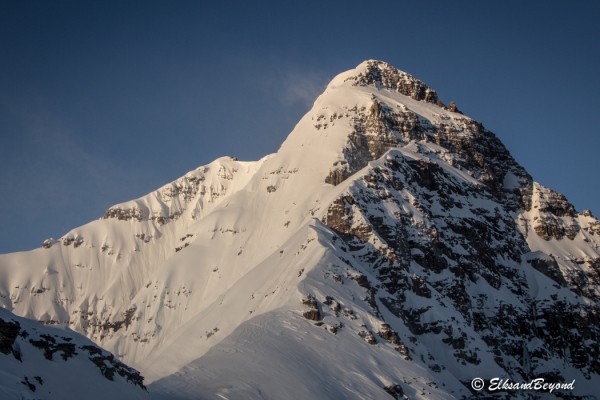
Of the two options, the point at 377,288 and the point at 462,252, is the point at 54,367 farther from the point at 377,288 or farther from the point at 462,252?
the point at 462,252

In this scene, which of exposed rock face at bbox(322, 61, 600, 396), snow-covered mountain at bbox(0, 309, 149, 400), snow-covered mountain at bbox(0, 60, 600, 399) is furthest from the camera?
exposed rock face at bbox(322, 61, 600, 396)

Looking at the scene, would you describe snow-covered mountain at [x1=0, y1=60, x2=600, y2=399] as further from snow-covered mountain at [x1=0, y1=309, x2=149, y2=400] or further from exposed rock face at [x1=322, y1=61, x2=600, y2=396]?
snow-covered mountain at [x1=0, y1=309, x2=149, y2=400]

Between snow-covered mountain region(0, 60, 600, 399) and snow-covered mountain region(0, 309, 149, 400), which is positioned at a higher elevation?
snow-covered mountain region(0, 60, 600, 399)

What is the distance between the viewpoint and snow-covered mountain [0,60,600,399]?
91.4 m

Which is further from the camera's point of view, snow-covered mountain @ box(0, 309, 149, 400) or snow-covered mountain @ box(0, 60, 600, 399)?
snow-covered mountain @ box(0, 60, 600, 399)

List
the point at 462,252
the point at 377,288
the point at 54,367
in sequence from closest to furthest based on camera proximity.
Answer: the point at 54,367 → the point at 377,288 → the point at 462,252

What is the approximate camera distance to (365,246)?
5443 inches

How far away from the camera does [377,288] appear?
12450cm

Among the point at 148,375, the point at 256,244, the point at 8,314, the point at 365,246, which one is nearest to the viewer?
the point at 8,314

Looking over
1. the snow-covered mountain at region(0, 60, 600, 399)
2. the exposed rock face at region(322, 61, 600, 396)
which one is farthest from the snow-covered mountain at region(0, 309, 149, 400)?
the exposed rock face at region(322, 61, 600, 396)

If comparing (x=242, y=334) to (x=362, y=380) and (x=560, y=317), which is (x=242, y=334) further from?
(x=560, y=317)

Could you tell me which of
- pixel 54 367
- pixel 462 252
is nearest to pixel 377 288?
pixel 462 252

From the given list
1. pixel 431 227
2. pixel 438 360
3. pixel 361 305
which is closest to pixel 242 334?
pixel 361 305

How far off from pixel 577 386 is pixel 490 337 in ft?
74.3
